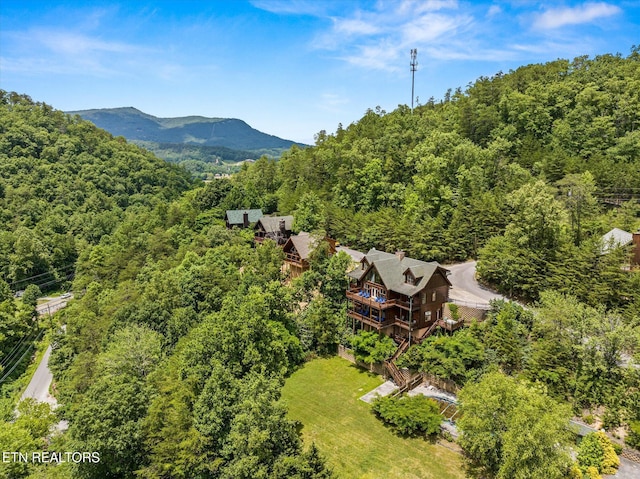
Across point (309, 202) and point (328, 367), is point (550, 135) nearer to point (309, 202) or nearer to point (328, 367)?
point (309, 202)

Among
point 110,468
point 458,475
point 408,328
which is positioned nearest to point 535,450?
point 458,475

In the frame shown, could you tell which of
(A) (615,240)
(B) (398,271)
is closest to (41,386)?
(B) (398,271)

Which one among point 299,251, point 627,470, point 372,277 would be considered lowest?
point 627,470

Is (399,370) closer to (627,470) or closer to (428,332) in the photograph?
(428,332)

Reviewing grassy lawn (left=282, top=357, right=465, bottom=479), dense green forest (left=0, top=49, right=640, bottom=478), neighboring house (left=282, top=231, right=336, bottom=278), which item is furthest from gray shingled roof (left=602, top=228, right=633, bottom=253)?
neighboring house (left=282, top=231, right=336, bottom=278)

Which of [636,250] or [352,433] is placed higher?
[636,250]

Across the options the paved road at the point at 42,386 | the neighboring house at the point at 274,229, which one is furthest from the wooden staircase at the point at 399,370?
the paved road at the point at 42,386

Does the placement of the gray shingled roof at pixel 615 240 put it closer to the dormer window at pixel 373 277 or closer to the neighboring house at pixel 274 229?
the dormer window at pixel 373 277
